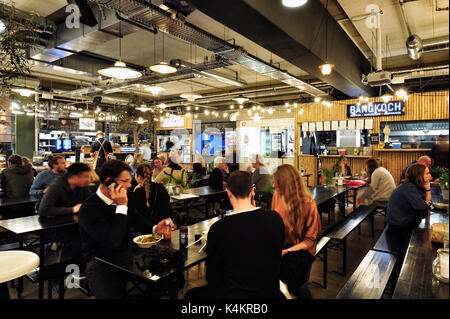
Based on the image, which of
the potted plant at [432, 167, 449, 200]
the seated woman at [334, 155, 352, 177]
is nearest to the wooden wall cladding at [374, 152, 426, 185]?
the seated woman at [334, 155, 352, 177]

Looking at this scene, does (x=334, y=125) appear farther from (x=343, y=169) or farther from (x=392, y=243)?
(x=392, y=243)

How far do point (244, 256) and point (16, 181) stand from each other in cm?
523

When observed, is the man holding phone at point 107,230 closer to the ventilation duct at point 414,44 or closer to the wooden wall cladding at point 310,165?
the ventilation duct at point 414,44

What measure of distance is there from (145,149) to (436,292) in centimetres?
1160

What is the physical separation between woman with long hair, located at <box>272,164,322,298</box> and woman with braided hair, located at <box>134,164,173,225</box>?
1.57 metres

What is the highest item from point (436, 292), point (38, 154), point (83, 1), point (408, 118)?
point (83, 1)

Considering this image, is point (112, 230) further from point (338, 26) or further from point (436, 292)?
point (338, 26)

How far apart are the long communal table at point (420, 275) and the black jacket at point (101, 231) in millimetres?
1936

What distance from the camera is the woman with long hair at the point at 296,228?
7.88 feet

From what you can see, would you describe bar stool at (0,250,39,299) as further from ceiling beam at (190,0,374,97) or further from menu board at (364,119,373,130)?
menu board at (364,119,373,130)

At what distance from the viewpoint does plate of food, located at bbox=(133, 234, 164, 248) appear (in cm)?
240

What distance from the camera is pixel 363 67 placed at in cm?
816
